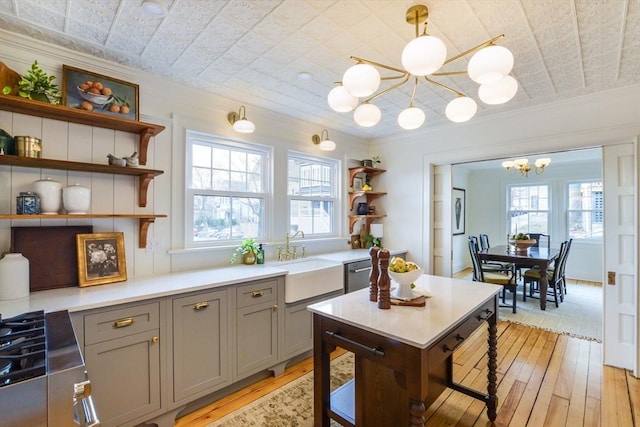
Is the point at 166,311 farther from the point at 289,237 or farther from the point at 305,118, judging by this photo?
the point at 305,118

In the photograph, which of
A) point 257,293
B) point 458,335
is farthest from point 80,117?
point 458,335

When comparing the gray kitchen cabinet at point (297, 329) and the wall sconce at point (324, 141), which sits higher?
the wall sconce at point (324, 141)

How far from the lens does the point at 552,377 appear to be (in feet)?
8.59

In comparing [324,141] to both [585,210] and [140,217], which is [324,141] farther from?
[585,210]

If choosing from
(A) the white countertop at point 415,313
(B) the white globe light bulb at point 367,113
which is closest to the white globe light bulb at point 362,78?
(B) the white globe light bulb at point 367,113

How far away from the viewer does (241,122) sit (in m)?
2.79

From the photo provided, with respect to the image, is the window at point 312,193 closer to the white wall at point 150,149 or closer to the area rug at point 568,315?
the white wall at point 150,149

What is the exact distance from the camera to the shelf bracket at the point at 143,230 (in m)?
2.38

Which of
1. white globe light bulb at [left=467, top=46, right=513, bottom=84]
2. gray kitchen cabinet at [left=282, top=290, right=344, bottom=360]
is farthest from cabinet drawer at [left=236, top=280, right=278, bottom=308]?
white globe light bulb at [left=467, top=46, right=513, bottom=84]

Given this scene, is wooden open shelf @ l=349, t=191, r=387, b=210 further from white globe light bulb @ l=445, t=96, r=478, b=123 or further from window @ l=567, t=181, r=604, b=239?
window @ l=567, t=181, r=604, b=239

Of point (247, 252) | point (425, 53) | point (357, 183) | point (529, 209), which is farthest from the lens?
point (529, 209)

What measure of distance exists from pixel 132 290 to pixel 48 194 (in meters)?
0.83

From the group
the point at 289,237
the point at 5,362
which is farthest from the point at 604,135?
the point at 5,362

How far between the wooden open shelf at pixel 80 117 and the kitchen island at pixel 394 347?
1865 millimetres
